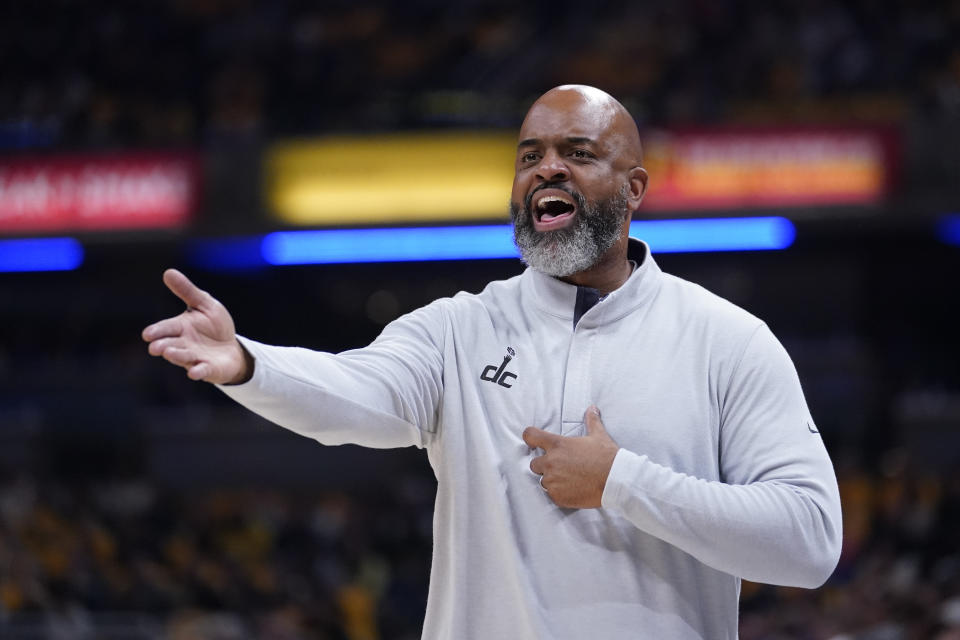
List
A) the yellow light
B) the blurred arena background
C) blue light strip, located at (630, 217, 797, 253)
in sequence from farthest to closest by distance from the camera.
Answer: the yellow light → blue light strip, located at (630, 217, 797, 253) → the blurred arena background

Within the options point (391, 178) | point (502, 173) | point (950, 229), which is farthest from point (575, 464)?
point (950, 229)

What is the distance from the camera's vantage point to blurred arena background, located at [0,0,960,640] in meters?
10.0

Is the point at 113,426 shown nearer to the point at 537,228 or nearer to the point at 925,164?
the point at 925,164

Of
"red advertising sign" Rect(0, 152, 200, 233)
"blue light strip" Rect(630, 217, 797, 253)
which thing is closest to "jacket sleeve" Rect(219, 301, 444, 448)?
"blue light strip" Rect(630, 217, 797, 253)

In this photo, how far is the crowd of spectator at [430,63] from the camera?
1177 centimetres

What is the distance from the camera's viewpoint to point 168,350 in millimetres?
1974

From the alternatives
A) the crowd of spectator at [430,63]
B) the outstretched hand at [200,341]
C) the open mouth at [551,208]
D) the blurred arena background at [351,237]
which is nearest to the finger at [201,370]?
the outstretched hand at [200,341]

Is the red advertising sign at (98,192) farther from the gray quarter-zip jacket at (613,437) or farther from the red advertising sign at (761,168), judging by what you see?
the gray quarter-zip jacket at (613,437)

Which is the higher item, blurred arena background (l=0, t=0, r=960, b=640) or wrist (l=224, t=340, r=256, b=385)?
blurred arena background (l=0, t=0, r=960, b=640)

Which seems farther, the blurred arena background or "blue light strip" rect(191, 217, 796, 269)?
"blue light strip" rect(191, 217, 796, 269)

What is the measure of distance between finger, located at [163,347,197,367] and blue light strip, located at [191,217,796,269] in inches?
363

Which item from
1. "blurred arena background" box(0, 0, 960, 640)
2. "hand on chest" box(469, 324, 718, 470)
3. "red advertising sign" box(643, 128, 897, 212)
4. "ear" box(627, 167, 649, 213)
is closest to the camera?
"hand on chest" box(469, 324, 718, 470)

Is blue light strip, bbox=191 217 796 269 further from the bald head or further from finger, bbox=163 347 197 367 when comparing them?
finger, bbox=163 347 197 367

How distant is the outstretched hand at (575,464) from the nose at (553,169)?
1.73ft
